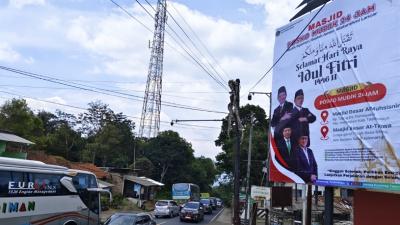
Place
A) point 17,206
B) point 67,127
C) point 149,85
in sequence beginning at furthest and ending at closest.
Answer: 1. point 67,127
2. point 149,85
3. point 17,206

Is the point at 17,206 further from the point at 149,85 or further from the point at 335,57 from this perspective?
the point at 149,85

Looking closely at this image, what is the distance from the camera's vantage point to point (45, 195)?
18.4m

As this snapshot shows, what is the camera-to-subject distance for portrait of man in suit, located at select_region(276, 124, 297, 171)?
12.3 meters

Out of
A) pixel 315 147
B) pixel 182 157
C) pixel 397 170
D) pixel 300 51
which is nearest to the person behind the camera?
pixel 397 170

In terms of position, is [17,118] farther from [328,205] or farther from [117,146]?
[328,205]

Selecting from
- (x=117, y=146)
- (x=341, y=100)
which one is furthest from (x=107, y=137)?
(x=341, y=100)

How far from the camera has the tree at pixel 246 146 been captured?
6397 cm

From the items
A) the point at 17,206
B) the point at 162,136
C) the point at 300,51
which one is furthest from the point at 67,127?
the point at 300,51

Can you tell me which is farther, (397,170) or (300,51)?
(300,51)

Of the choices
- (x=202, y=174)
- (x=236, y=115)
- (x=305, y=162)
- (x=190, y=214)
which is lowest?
(x=190, y=214)

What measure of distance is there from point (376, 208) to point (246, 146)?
51846 mm

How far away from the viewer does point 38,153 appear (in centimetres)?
4822

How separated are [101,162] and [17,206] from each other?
231ft

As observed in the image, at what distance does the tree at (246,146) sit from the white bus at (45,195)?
36.1 meters
